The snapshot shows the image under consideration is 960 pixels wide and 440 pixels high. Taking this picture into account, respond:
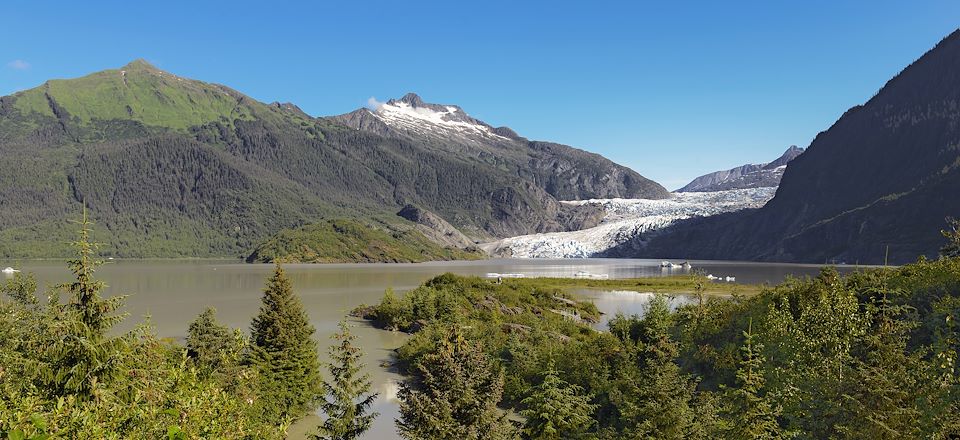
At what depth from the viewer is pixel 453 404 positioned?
64.5ft

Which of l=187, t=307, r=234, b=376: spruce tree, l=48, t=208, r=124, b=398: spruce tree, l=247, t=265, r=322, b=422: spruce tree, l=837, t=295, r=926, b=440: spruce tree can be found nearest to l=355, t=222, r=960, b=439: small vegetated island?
l=837, t=295, r=926, b=440: spruce tree

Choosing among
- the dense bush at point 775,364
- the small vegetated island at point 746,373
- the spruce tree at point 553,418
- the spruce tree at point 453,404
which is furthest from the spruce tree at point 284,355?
the spruce tree at point 453,404

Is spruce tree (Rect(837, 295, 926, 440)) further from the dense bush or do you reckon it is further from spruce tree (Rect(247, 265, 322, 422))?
spruce tree (Rect(247, 265, 322, 422))

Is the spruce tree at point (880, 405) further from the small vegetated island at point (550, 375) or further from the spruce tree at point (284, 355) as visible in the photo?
the spruce tree at point (284, 355)

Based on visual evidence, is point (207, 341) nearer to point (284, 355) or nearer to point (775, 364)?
point (284, 355)

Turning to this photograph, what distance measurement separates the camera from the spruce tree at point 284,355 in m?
34.3

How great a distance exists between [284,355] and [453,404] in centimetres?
1960

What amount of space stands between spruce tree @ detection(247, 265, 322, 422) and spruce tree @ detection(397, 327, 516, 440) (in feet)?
52.8

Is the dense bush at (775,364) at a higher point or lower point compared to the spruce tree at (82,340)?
lower

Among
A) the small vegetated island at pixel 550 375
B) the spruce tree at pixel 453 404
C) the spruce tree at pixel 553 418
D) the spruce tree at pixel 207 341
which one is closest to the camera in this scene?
the small vegetated island at pixel 550 375

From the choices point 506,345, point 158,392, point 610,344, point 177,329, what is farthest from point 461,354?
point 177,329

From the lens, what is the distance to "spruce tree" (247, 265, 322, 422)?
3434cm

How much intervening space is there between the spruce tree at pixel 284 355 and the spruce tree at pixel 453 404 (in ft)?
52.8

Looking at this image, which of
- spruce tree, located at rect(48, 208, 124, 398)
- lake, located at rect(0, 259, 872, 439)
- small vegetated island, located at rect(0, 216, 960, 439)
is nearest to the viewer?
small vegetated island, located at rect(0, 216, 960, 439)
